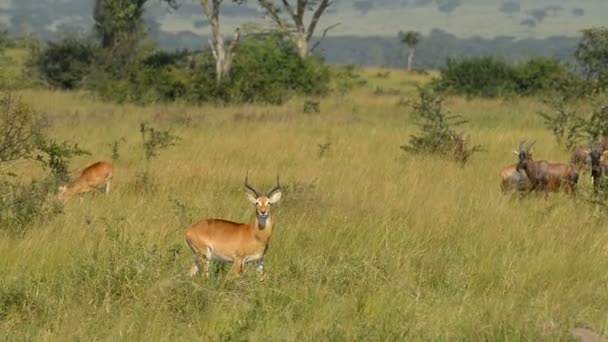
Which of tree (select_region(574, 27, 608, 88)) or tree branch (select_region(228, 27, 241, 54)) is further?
tree branch (select_region(228, 27, 241, 54))

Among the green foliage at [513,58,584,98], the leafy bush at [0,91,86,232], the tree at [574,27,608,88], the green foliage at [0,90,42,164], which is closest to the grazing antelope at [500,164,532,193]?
the leafy bush at [0,91,86,232]

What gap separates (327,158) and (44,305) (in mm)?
8325

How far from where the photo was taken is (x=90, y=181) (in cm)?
1008

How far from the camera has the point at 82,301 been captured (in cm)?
561

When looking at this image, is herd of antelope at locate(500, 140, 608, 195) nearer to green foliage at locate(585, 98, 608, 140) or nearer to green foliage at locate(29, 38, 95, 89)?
green foliage at locate(585, 98, 608, 140)

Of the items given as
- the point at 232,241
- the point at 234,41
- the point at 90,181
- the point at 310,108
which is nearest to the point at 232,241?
the point at 232,241

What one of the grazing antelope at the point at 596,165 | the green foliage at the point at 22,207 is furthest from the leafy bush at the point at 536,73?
the green foliage at the point at 22,207

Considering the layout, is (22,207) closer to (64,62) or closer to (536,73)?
(64,62)

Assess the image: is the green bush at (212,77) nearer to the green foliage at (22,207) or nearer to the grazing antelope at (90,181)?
the grazing antelope at (90,181)

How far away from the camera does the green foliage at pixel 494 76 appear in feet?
110

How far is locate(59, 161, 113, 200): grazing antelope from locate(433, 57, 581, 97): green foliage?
23370 mm

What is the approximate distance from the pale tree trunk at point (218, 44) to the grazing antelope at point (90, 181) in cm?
2039

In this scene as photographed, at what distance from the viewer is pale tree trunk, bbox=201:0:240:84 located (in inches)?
1246

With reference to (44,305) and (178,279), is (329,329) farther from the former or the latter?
(44,305)
